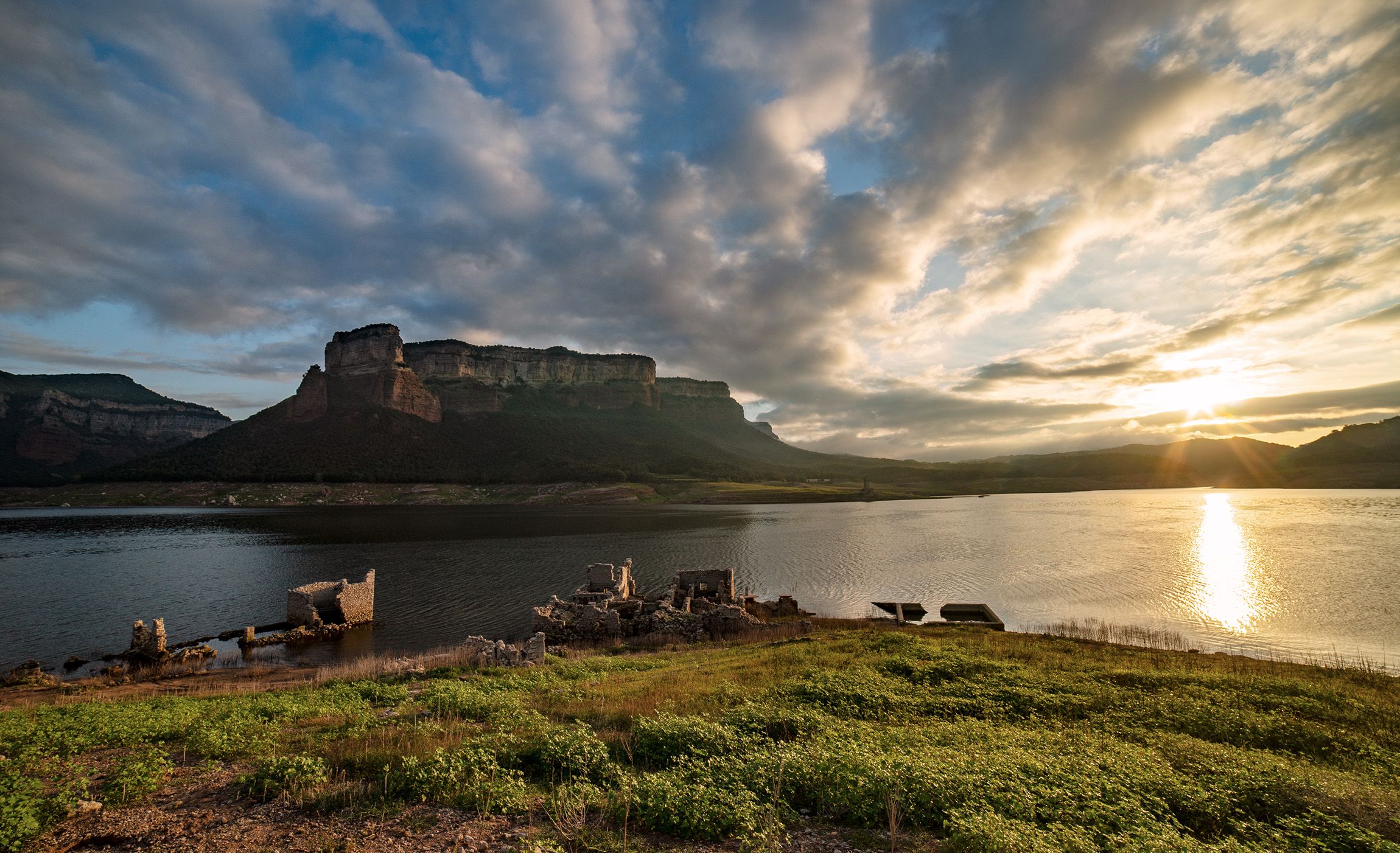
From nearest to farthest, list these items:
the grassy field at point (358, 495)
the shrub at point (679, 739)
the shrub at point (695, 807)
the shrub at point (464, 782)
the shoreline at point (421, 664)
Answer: the shrub at point (695, 807), the shrub at point (464, 782), the shrub at point (679, 739), the shoreline at point (421, 664), the grassy field at point (358, 495)

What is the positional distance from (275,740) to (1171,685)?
79.5ft

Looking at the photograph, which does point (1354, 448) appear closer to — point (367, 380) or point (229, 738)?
point (229, 738)

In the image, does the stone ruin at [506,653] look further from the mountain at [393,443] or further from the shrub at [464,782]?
the mountain at [393,443]

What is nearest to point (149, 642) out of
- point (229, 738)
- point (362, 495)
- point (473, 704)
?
point (229, 738)

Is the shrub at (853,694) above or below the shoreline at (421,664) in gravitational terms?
above

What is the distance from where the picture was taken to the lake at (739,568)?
109 ft

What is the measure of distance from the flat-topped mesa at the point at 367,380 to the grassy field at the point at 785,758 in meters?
175

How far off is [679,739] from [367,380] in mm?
197784

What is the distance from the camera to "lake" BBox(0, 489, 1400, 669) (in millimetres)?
33156

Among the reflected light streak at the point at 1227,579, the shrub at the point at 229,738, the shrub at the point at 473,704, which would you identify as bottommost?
the reflected light streak at the point at 1227,579

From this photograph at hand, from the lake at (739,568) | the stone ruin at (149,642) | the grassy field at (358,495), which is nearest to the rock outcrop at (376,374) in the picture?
the grassy field at (358,495)

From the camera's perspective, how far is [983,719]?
13469 mm

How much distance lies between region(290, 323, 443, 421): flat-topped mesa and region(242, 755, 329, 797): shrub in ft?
596

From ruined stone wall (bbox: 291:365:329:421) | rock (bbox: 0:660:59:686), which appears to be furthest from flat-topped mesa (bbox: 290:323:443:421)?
rock (bbox: 0:660:59:686)
